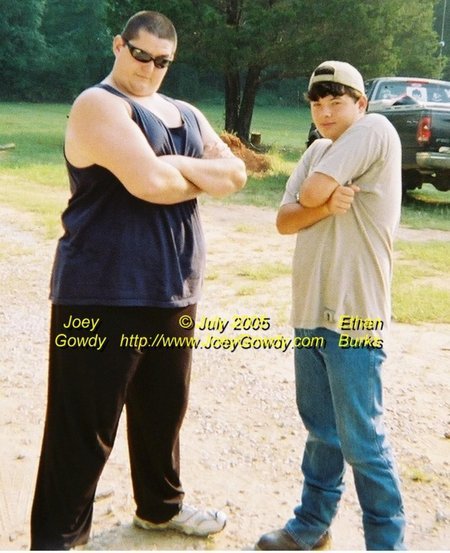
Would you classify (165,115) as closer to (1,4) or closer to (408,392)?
(408,392)

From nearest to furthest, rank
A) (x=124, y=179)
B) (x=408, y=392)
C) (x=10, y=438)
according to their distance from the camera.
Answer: (x=124, y=179) → (x=10, y=438) → (x=408, y=392)

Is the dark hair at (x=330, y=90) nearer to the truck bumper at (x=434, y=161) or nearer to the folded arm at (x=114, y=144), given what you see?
the folded arm at (x=114, y=144)

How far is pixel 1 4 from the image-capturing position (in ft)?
151

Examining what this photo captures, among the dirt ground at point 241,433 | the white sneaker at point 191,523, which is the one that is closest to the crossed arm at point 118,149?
the white sneaker at point 191,523

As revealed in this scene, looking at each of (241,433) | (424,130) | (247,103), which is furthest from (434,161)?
(247,103)

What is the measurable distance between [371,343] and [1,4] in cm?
4844

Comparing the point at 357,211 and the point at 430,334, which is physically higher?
the point at 357,211

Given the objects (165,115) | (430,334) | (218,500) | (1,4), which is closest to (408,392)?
(430,334)

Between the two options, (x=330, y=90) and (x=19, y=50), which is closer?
(x=330, y=90)

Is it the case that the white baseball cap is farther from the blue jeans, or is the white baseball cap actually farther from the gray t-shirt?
the blue jeans

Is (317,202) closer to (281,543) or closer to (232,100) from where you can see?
(281,543)

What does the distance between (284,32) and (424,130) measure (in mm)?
8265

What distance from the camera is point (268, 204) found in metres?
11.7

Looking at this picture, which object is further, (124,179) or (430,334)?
(430,334)
